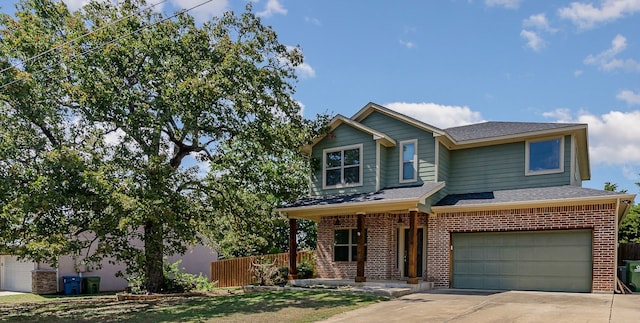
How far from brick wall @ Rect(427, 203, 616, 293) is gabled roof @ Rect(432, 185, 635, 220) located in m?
0.33

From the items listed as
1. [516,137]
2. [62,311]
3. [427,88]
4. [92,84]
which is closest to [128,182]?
[92,84]

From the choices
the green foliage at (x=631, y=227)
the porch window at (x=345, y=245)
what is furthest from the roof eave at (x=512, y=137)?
the green foliage at (x=631, y=227)

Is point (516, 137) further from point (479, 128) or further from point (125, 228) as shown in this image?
point (125, 228)

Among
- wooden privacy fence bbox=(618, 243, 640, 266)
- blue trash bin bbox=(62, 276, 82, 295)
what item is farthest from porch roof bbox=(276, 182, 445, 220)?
blue trash bin bbox=(62, 276, 82, 295)

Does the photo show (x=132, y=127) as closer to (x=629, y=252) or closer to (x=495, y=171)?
(x=495, y=171)

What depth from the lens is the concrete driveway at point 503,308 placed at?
957cm

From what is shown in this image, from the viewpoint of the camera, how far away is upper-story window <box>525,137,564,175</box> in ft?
51.0

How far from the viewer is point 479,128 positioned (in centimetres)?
1873

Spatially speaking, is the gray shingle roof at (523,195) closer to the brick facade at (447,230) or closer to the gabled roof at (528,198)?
the gabled roof at (528,198)

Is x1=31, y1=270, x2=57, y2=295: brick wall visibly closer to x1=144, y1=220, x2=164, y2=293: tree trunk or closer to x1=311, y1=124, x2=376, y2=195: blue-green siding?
x1=144, y1=220, x2=164, y2=293: tree trunk

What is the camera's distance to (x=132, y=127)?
46.6 feet

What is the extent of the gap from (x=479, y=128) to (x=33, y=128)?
15.3 metres

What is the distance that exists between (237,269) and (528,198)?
1296 centimetres

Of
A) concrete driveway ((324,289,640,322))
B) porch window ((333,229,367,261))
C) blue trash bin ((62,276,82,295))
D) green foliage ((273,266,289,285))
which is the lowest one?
blue trash bin ((62,276,82,295))
